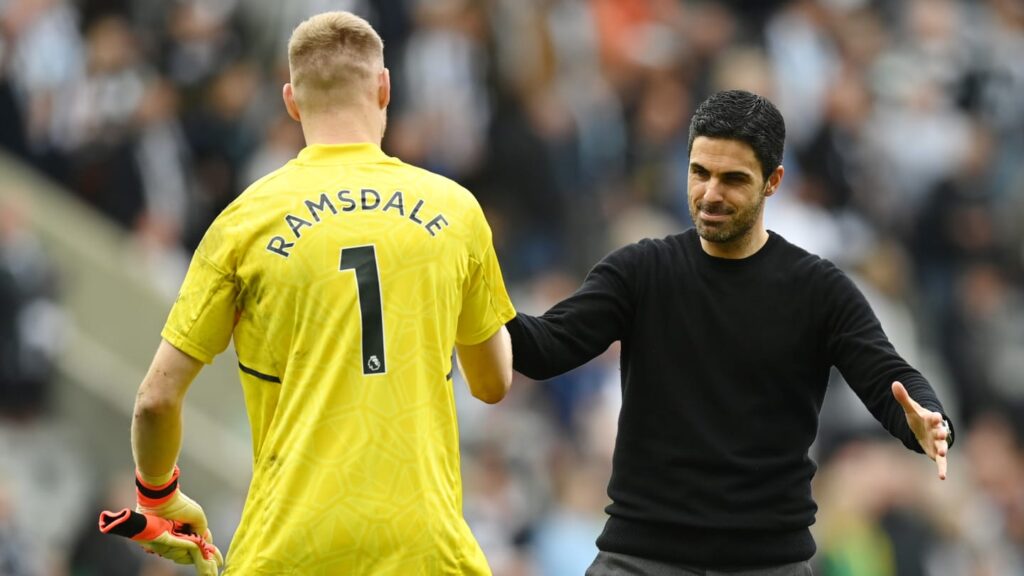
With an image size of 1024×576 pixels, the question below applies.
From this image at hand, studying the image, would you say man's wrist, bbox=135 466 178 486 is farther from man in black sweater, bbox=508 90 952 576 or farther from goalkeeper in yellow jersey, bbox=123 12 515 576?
man in black sweater, bbox=508 90 952 576

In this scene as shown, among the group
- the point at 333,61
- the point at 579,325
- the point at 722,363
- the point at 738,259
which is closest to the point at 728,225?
the point at 738,259

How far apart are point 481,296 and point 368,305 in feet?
1.40

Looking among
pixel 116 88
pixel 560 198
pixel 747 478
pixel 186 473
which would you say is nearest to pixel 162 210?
pixel 116 88

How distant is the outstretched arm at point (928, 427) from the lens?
545 cm

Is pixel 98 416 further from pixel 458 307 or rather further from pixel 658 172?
pixel 458 307

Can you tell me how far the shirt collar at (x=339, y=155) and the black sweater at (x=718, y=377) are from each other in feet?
2.49

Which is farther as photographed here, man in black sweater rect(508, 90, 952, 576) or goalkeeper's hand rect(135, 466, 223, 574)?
man in black sweater rect(508, 90, 952, 576)

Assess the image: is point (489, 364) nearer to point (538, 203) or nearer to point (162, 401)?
point (162, 401)

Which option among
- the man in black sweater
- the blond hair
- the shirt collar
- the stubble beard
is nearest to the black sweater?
the man in black sweater

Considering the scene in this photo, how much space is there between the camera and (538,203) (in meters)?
14.0

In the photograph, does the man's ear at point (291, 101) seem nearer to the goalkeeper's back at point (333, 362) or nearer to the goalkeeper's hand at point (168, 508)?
the goalkeeper's back at point (333, 362)

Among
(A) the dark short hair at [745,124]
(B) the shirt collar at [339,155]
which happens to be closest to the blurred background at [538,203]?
(A) the dark short hair at [745,124]

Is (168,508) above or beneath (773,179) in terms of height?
beneath

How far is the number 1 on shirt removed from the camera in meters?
5.21
